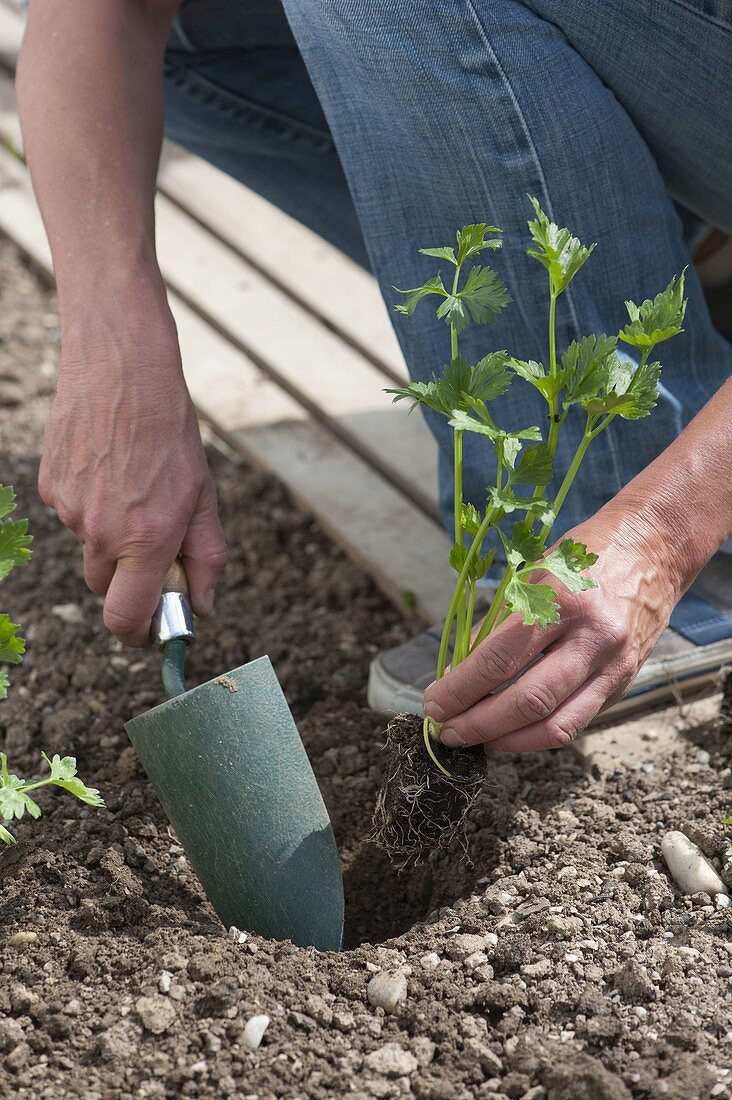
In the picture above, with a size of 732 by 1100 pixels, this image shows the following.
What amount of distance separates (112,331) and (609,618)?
2.57 feet

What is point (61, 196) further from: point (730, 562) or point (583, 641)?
point (730, 562)

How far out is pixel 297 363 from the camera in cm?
268

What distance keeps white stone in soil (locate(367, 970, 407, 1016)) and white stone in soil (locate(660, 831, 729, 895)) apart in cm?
39

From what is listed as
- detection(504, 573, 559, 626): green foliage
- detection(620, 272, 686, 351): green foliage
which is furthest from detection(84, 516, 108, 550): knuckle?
detection(620, 272, 686, 351): green foliage

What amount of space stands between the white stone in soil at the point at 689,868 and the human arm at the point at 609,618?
0.89ft

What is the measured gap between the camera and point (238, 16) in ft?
6.72

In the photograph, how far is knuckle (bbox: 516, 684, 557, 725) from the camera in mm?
1240

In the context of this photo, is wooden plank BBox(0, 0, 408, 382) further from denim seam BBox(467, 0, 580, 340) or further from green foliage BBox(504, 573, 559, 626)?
green foliage BBox(504, 573, 559, 626)

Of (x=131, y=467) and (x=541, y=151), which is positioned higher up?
(x=541, y=151)

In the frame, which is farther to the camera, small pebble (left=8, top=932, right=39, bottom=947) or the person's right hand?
the person's right hand

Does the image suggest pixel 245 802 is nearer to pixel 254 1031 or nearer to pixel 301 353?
pixel 254 1031

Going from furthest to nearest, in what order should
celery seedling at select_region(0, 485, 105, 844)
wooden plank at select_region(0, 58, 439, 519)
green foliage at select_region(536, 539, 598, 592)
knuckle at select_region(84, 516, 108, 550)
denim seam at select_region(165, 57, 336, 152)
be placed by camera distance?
1. wooden plank at select_region(0, 58, 439, 519)
2. denim seam at select_region(165, 57, 336, 152)
3. knuckle at select_region(84, 516, 108, 550)
4. celery seedling at select_region(0, 485, 105, 844)
5. green foliage at select_region(536, 539, 598, 592)

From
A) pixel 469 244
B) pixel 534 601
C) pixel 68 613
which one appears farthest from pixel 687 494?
pixel 68 613

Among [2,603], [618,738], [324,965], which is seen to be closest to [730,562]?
[618,738]
